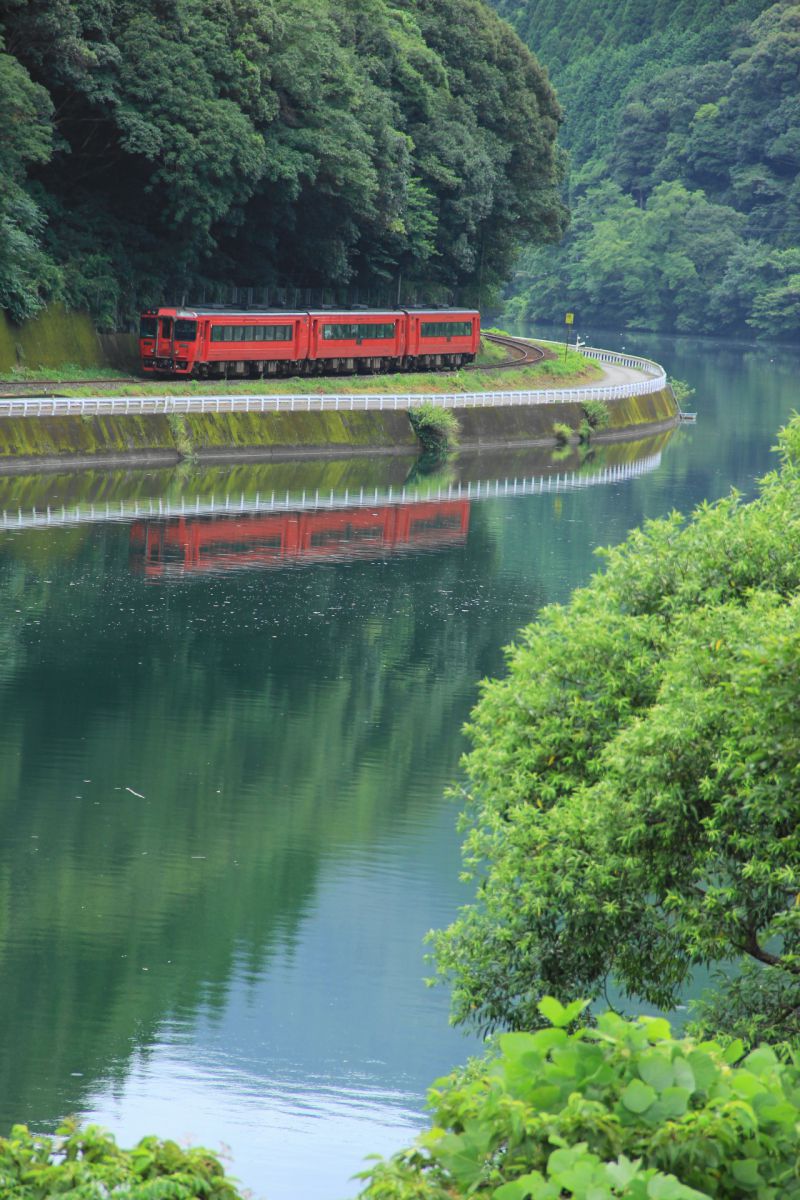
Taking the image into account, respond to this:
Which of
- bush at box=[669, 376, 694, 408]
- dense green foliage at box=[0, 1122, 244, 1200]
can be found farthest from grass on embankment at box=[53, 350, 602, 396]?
dense green foliage at box=[0, 1122, 244, 1200]

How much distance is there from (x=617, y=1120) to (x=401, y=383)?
165 feet

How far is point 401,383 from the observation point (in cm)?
5628

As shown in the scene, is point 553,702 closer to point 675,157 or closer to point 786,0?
point 675,157

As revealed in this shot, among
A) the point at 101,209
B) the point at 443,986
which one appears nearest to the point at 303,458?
the point at 101,209

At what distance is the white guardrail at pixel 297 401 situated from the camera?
42.2 m

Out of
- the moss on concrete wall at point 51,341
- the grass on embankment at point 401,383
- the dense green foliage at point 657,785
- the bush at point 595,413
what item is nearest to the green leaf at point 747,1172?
the dense green foliage at point 657,785

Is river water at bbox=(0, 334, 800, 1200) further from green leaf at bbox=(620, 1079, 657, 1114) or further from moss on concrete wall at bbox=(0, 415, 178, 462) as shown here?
green leaf at bbox=(620, 1079, 657, 1114)

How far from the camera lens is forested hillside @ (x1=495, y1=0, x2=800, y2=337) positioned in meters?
110

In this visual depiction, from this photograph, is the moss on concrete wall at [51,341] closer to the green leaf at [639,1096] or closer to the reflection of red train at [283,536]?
the reflection of red train at [283,536]

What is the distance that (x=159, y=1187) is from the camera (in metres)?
7.54

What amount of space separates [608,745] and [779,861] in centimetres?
159

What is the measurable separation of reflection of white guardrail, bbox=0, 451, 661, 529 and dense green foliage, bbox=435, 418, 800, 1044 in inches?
928

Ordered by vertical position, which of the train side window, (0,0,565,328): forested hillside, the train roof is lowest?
the train side window

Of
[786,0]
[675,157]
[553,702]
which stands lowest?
[553,702]
